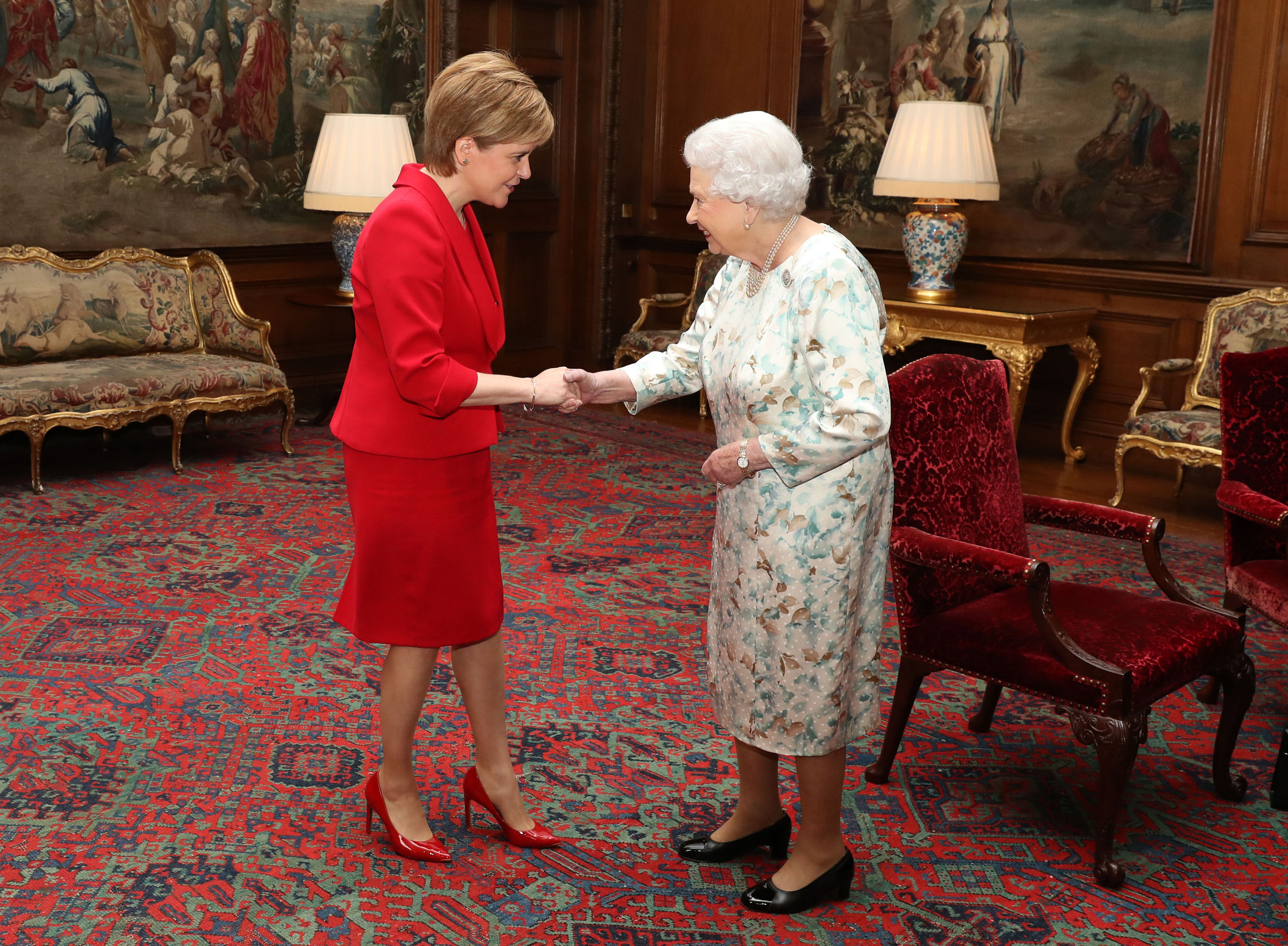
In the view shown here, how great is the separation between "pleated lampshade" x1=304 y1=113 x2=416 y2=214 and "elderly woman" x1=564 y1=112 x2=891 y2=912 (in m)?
4.87

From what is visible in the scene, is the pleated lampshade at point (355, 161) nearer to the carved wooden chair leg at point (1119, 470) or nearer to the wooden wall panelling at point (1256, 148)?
the carved wooden chair leg at point (1119, 470)

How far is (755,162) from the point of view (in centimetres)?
234

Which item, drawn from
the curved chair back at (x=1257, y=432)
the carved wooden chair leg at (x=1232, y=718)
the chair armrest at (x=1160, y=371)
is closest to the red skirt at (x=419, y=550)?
the carved wooden chair leg at (x=1232, y=718)

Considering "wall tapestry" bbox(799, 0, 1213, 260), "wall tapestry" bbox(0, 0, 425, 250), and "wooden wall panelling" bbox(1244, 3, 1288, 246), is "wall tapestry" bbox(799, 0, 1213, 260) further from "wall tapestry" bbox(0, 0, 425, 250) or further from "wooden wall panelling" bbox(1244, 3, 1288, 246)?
"wall tapestry" bbox(0, 0, 425, 250)

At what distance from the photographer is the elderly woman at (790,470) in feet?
7.64

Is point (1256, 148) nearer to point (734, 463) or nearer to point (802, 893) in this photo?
point (734, 463)

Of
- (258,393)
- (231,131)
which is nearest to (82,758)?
(258,393)

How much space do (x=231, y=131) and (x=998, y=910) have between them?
266 inches

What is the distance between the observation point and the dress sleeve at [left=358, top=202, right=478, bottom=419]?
2.40m

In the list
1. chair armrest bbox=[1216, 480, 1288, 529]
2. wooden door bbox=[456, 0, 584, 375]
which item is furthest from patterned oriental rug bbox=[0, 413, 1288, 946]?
wooden door bbox=[456, 0, 584, 375]

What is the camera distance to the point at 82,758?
329 cm

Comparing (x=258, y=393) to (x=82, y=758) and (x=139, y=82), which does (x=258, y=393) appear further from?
(x=82, y=758)

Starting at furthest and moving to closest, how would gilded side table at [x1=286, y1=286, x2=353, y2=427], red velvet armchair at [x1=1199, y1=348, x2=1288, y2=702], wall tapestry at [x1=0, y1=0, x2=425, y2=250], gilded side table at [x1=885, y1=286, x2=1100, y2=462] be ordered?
gilded side table at [x1=286, y1=286, x2=353, y2=427], wall tapestry at [x1=0, y1=0, x2=425, y2=250], gilded side table at [x1=885, y1=286, x2=1100, y2=462], red velvet armchair at [x1=1199, y1=348, x2=1288, y2=702]

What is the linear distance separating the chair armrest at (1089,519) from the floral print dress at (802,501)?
978 millimetres
